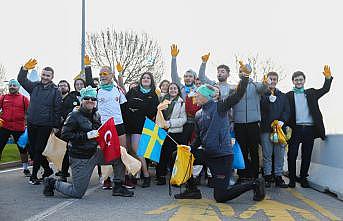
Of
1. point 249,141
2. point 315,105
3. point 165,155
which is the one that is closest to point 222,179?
point 249,141

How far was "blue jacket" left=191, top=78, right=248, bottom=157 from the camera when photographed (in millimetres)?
7266

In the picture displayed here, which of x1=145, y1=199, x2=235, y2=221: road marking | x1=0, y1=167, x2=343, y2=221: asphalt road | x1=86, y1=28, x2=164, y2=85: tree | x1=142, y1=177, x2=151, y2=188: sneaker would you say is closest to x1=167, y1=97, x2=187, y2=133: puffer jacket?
x1=142, y1=177, x2=151, y2=188: sneaker

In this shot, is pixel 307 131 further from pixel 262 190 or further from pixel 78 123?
pixel 78 123

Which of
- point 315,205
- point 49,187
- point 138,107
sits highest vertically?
point 138,107

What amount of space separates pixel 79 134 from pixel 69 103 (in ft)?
8.13

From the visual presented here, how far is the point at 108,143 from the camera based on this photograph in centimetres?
748

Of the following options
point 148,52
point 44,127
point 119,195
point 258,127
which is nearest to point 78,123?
point 119,195

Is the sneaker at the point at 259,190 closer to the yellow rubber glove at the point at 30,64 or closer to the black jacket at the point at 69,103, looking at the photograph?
the black jacket at the point at 69,103

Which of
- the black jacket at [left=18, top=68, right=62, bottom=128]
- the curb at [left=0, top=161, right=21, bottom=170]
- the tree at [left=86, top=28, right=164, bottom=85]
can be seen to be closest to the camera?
the black jacket at [left=18, top=68, right=62, bottom=128]

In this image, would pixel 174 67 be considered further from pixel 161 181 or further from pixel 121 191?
pixel 121 191

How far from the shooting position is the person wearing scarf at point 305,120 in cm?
915

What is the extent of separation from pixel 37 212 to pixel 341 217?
390cm

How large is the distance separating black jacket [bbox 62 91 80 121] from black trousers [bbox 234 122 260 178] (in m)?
3.22

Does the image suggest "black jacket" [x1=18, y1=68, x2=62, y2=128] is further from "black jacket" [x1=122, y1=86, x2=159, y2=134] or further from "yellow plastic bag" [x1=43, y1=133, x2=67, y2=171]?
"black jacket" [x1=122, y1=86, x2=159, y2=134]
